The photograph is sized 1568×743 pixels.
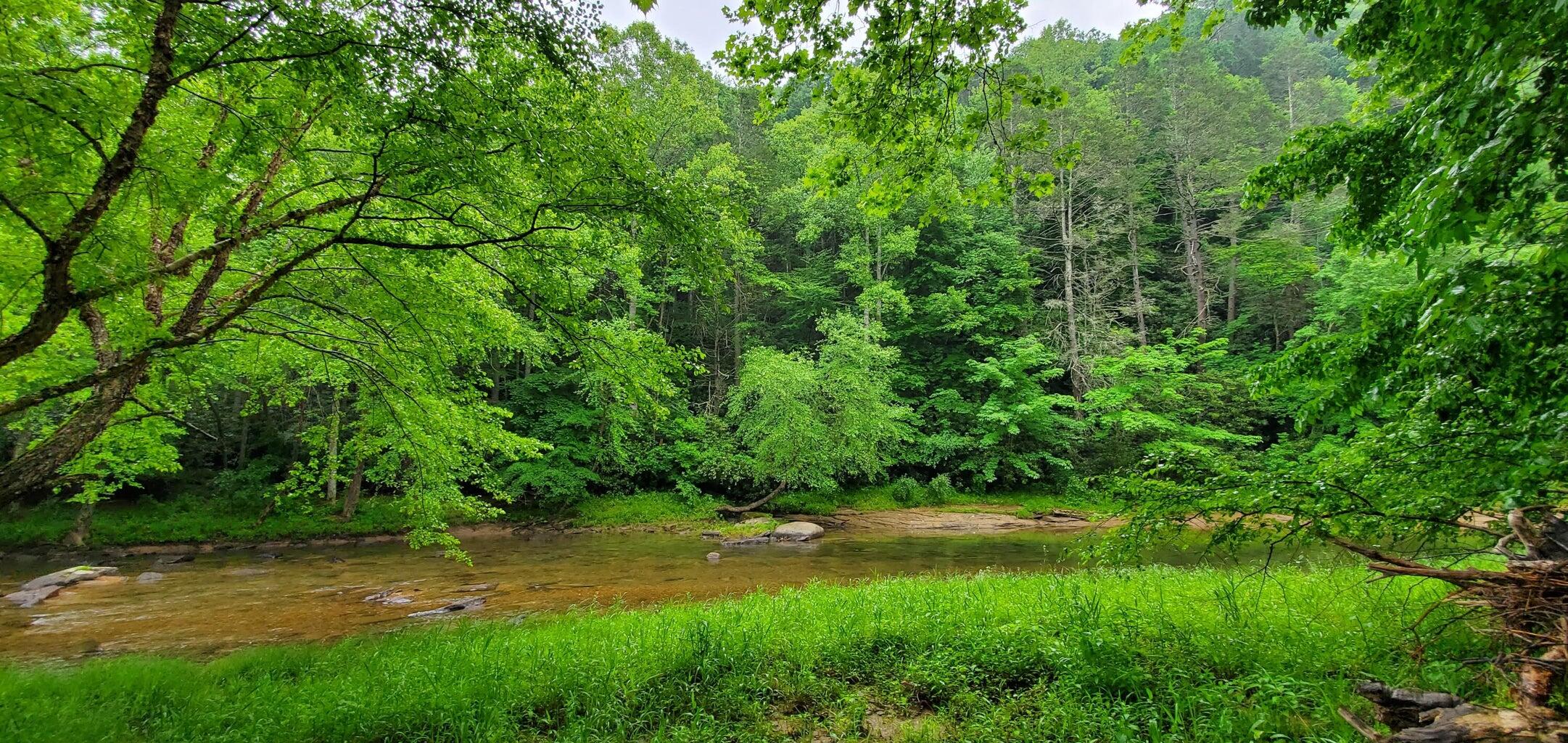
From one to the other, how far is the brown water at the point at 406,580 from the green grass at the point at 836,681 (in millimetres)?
1700

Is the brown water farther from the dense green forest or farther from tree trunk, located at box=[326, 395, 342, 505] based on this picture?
tree trunk, located at box=[326, 395, 342, 505]

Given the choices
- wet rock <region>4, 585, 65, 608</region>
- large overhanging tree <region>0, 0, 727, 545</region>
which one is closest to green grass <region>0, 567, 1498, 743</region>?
large overhanging tree <region>0, 0, 727, 545</region>

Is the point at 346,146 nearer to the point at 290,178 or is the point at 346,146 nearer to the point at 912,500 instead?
the point at 290,178

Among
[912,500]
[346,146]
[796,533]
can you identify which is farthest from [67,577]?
[912,500]

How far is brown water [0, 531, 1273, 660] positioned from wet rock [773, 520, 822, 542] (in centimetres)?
59

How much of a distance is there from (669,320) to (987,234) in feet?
55.4

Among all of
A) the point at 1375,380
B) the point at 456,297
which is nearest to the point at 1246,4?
the point at 1375,380

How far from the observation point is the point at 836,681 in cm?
438

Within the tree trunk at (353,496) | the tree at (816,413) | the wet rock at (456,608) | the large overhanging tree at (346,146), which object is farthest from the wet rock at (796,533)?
the tree trunk at (353,496)

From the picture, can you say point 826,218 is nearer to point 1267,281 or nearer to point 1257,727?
point 1267,281

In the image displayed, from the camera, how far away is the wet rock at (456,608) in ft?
29.7

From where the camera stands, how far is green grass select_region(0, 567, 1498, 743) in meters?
3.50

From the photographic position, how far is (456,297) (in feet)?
22.9

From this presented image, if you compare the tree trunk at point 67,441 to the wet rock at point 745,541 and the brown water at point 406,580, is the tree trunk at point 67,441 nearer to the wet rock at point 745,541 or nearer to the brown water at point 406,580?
the brown water at point 406,580
